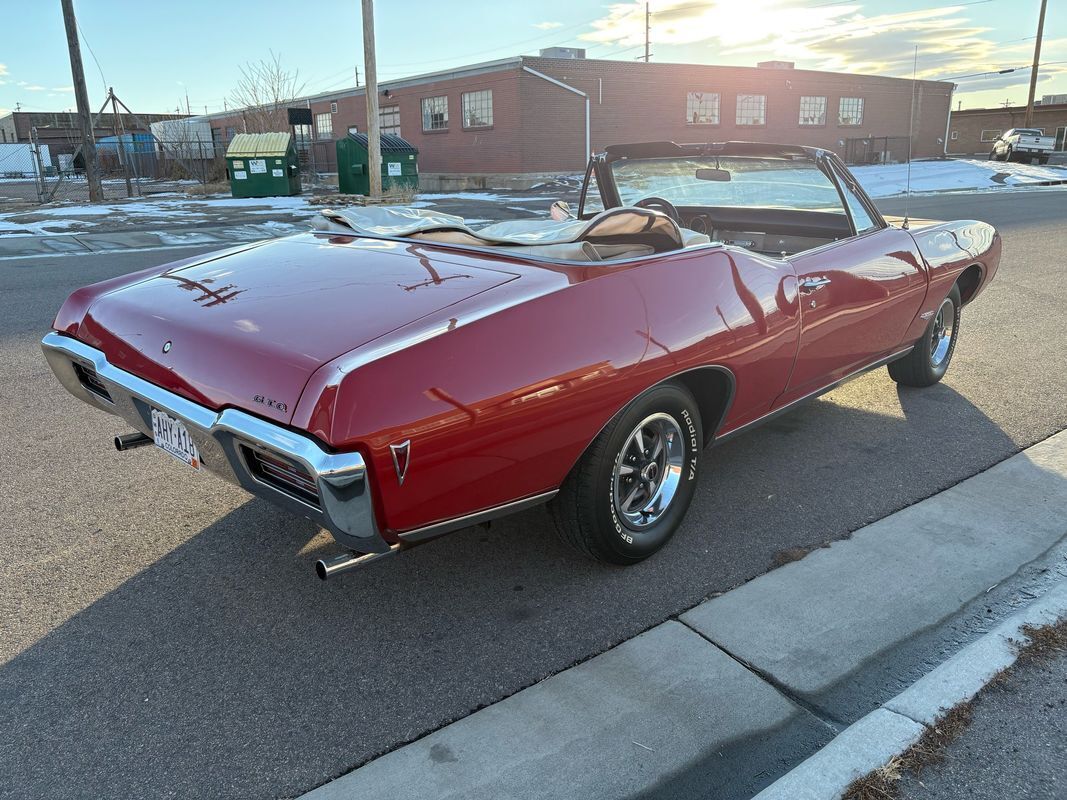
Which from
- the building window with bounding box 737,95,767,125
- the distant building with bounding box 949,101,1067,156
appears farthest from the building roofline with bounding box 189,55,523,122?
the distant building with bounding box 949,101,1067,156

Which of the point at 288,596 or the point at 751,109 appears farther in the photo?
the point at 751,109

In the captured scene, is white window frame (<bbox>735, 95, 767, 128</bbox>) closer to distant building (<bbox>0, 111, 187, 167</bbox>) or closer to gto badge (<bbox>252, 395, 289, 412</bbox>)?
gto badge (<bbox>252, 395, 289, 412</bbox>)

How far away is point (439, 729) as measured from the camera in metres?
2.17

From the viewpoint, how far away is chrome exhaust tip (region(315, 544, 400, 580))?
7.18 ft

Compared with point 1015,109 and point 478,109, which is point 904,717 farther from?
point 1015,109

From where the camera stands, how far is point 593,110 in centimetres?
2881

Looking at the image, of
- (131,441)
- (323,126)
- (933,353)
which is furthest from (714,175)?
(323,126)

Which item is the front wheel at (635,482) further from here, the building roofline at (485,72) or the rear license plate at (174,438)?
the building roofline at (485,72)

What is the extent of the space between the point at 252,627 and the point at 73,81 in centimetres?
2209

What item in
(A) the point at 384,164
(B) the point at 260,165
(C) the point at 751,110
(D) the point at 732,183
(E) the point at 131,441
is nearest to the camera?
(E) the point at 131,441

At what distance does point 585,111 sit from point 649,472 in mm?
27514

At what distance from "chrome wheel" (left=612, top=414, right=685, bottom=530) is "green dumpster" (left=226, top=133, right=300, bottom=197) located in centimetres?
2189

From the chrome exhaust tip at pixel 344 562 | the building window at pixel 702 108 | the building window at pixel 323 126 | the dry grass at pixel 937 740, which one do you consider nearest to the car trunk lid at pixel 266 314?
the chrome exhaust tip at pixel 344 562

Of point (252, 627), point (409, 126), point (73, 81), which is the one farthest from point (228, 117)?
point (252, 627)
